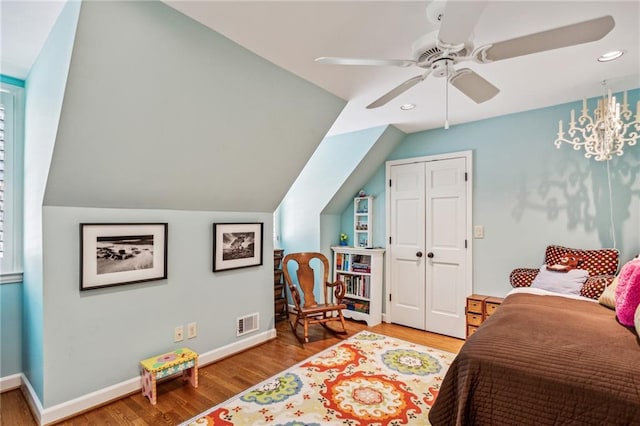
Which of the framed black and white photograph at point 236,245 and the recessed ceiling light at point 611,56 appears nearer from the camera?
the recessed ceiling light at point 611,56

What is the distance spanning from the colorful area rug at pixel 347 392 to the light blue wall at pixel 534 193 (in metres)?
1.29

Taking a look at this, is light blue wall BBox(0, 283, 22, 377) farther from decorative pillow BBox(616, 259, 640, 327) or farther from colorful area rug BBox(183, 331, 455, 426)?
decorative pillow BBox(616, 259, 640, 327)

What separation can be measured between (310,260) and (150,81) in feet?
9.40

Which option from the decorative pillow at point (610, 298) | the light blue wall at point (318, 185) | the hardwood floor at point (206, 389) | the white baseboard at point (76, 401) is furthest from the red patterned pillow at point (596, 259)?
the white baseboard at point (76, 401)

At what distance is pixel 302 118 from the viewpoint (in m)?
2.85

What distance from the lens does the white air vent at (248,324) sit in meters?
3.28

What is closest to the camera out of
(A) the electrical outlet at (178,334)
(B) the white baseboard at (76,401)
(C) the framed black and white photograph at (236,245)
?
(B) the white baseboard at (76,401)

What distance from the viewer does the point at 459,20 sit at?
123cm

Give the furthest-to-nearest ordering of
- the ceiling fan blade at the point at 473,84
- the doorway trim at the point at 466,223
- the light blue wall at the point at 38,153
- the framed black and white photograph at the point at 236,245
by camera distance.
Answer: the doorway trim at the point at 466,223
the framed black and white photograph at the point at 236,245
the light blue wall at the point at 38,153
the ceiling fan blade at the point at 473,84

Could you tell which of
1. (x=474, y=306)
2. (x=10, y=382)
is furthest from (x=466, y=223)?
(x=10, y=382)

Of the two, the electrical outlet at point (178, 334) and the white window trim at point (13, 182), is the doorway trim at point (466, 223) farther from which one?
the white window trim at point (13, 182)

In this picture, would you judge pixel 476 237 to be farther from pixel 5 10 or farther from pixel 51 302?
pixel 5 10

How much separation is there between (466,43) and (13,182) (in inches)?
131

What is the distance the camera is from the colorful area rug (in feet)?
6.98
